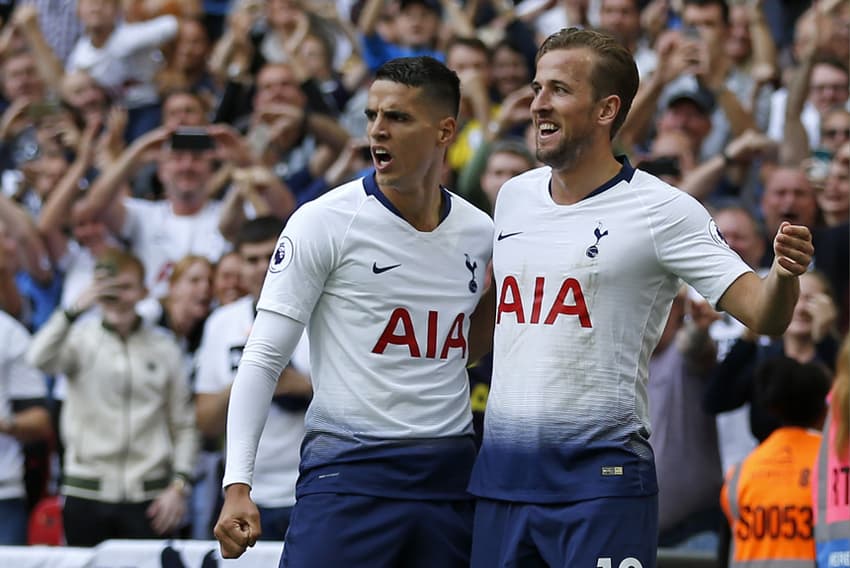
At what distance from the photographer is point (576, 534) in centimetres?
463

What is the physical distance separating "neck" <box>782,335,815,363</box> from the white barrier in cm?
257

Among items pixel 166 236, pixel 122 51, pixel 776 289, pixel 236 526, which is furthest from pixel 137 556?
pixel 122 51

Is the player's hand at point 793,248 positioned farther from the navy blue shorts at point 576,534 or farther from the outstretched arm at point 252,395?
the outstretched arm at point 252,395

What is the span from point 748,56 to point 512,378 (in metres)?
7.25

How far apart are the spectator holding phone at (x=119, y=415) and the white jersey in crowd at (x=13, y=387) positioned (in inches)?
11.0

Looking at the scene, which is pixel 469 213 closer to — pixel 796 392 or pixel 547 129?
pixel 547 129

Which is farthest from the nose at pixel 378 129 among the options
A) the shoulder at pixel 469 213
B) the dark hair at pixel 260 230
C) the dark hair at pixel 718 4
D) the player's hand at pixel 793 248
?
the dark hair at pixel 718 4

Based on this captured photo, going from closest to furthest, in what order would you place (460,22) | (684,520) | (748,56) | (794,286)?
1. (794,286)
2. (684,520)
3. (748,56)
4. (460,22)

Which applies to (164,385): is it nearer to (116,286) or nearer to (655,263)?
(116,286)

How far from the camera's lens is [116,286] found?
861cm

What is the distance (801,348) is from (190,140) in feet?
14.0

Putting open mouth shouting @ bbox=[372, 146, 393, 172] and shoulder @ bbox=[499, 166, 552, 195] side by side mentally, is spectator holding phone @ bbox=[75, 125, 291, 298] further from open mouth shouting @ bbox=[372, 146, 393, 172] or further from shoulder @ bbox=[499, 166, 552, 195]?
shoulder @ bbox=[499, 166, 552, 195]

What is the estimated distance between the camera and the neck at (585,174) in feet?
16.0

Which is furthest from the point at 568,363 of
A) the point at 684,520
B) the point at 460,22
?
the point at 460,22
